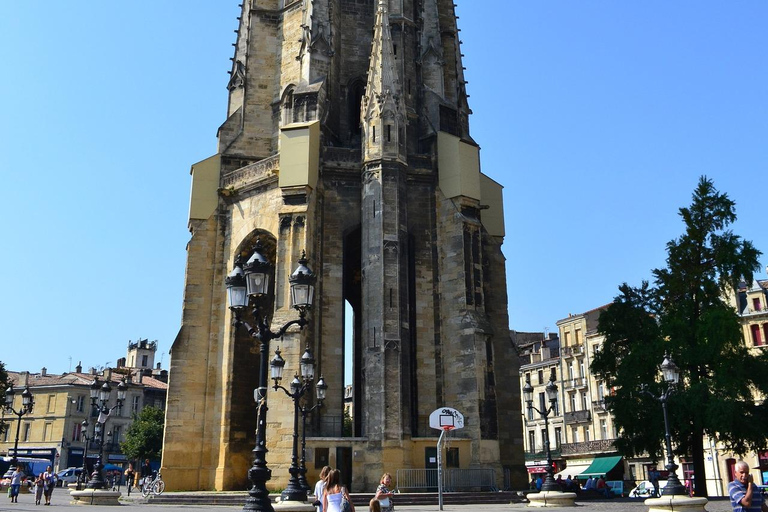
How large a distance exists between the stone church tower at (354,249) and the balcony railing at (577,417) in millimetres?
21455

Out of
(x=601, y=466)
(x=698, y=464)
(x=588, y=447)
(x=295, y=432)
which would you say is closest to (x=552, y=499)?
(x=698, y=464)

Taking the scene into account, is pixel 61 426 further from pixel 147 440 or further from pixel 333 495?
pixel 333 495

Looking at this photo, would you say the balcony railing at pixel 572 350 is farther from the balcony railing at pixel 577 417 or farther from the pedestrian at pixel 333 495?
the pedestrian at pixel 333 495

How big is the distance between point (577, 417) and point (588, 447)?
284 centimetres

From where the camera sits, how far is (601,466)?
4303 centimetres

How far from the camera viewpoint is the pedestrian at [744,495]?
684cm

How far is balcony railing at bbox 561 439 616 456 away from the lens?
43.9 m

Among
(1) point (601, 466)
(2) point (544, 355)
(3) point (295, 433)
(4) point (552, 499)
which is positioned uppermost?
(2) point (544, 355)

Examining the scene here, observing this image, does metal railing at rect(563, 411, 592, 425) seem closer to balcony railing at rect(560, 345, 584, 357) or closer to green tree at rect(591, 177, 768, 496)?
balcony railing at rect(560, 345, 584, 357)

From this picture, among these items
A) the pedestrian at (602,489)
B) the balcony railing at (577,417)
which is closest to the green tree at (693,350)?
the pedestrian at (602,489)

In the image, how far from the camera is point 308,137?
83.3 ft

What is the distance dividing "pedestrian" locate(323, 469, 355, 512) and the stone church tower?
46.7ft

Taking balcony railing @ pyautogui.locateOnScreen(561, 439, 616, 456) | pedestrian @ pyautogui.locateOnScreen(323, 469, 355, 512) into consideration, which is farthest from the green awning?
pedestrian @ pyautogui.locateOnScreen(323, 469, 355, 512)

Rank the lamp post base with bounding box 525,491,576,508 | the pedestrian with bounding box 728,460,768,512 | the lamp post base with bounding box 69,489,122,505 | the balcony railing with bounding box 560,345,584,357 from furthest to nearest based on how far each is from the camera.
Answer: the balcony railing with bounding box 560,345,584,357
the lamp post base with bounding box 69,489,122,505
the lamp post base with bounding box 525,491,576,508
the pedestrian with bounding box 728,460,768,512
